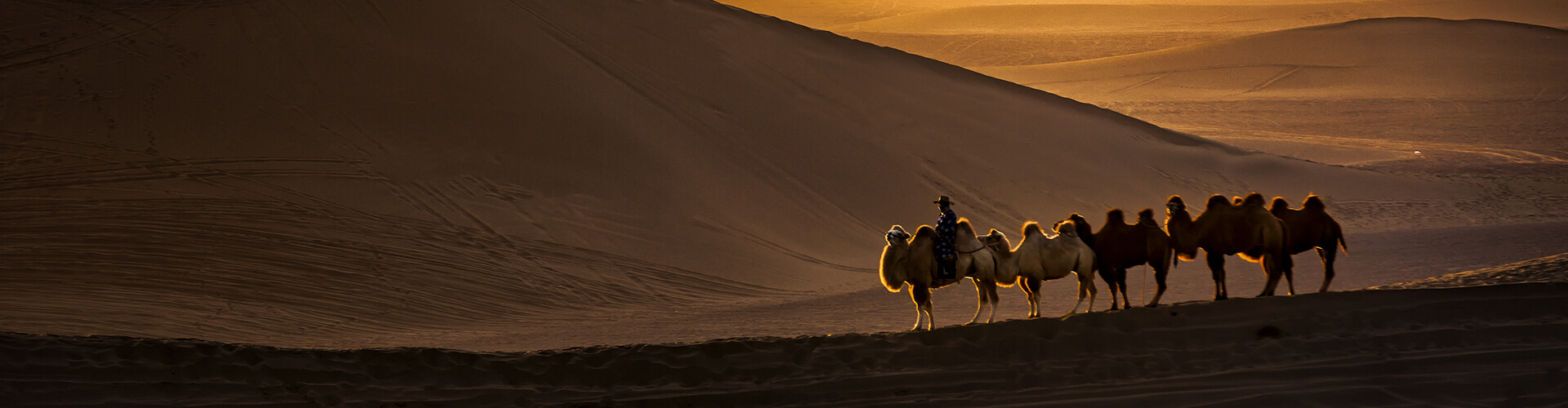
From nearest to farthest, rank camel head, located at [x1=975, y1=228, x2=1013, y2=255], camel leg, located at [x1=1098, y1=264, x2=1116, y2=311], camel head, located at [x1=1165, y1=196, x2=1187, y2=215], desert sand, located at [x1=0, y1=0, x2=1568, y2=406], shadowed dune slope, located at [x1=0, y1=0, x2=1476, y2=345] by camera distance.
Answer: desert sand, located at [x1=0, y1=0, x2=1568, y2=406] → camel head, located at [x1=975, y1=228, x2=1013, y2=255] → camel leg, located at [x1=1098, y1=264, x2=1116, y2=311] → camel head, located at [x1=1165, y1=196, x2=1187, y2=215] → shadowed dune slope, located at [x1=0, y1=0, x2=1476, y2=345]

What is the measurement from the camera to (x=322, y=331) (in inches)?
520

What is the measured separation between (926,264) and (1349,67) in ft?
184

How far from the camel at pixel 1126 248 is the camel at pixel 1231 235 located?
239 millimetres

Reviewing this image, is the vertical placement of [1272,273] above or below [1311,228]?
below

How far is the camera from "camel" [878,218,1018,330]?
10805 mm

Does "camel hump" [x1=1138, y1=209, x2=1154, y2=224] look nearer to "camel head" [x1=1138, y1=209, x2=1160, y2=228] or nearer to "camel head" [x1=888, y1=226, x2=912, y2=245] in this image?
"camel head" [x1=1138, y1=209, x2=1160, y2=228]

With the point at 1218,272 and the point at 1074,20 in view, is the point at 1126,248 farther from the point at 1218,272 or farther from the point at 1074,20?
the point at 1074,20

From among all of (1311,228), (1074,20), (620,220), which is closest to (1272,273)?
(1311,228)

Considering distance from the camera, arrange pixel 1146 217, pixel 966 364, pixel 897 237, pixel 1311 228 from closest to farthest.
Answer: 1. pixel 966 364
2. pixel 897 237
3. pixel 1146 217
4. pixel 1311 228

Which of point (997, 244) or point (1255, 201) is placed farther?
point (1255, 201)

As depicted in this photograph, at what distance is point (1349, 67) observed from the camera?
59.6 meters

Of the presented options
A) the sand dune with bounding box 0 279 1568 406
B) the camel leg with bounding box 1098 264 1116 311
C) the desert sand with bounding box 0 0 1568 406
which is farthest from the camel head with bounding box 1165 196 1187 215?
the sand dune with bounding box 0 279 1568 406

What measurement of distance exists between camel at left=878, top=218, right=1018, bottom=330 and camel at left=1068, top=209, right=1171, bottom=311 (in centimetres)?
85

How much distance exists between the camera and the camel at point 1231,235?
36.5ft
